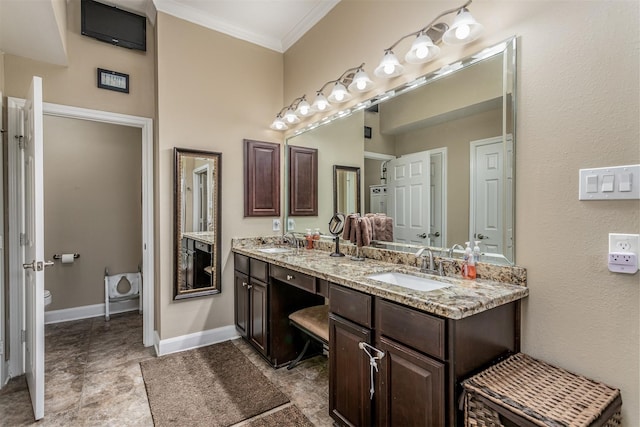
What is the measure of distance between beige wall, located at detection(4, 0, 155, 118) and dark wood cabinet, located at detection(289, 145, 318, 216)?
4.56 ft

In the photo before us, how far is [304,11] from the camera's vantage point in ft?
8.93

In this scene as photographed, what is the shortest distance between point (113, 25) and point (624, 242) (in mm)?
Answer: 3675

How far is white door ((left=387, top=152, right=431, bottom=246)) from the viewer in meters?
1.96

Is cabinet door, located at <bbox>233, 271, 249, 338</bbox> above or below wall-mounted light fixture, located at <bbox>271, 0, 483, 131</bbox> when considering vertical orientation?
below

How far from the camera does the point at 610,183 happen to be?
1.20m

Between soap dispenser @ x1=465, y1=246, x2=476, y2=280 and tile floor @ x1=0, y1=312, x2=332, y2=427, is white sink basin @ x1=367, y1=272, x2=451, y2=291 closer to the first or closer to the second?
soap dispenser @ x1=465, y1=246, x2=476, y2=280

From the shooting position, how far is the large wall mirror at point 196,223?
8.99 feet

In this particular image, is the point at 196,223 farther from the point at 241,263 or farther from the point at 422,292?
the point at 422,292

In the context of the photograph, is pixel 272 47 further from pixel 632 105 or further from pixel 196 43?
pixel 632 105

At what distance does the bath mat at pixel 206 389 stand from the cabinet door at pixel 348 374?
48cm

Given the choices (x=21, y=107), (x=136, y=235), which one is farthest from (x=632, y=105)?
(x=136, y=235)

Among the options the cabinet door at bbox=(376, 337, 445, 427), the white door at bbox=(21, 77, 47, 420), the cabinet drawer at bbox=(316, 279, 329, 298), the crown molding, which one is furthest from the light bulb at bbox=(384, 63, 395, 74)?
the white door at bbox=(21, 77, 47, 420)

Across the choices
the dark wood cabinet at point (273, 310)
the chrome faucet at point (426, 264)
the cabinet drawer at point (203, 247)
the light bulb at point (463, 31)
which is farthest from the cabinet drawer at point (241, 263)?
the light bulb at point (463, 31)

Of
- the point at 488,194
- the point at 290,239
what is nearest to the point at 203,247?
the point at 290,239
